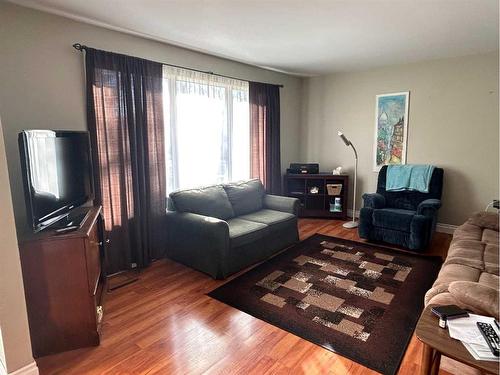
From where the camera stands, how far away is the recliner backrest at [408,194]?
13.0 feet

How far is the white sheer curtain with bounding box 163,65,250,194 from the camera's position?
3.42m

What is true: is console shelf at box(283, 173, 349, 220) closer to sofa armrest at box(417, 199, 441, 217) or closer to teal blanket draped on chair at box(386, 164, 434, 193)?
teal blanket draped on chair at box(386, 164, 434, 193)

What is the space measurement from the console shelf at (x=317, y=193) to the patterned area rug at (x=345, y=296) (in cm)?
129

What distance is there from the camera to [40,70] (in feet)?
7.94

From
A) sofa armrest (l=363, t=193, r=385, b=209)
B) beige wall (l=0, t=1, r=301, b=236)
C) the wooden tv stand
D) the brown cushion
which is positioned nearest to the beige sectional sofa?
the brown cushion

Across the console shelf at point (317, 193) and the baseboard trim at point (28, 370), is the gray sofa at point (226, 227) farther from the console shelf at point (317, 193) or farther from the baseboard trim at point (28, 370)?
the baseboard trim at point (28, 370)

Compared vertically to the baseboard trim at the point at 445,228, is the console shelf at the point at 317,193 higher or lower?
higher

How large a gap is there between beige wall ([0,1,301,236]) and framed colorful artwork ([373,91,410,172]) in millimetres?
3453

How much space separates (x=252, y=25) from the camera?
2.73m

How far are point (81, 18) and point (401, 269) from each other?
3.75 m

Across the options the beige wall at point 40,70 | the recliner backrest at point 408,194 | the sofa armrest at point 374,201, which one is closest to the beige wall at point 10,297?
the beige wall at point 40,70

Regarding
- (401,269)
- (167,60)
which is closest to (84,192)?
(167,60)

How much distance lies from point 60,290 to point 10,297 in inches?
11.9

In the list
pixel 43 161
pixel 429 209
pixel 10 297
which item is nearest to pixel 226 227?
pixel 43 161
